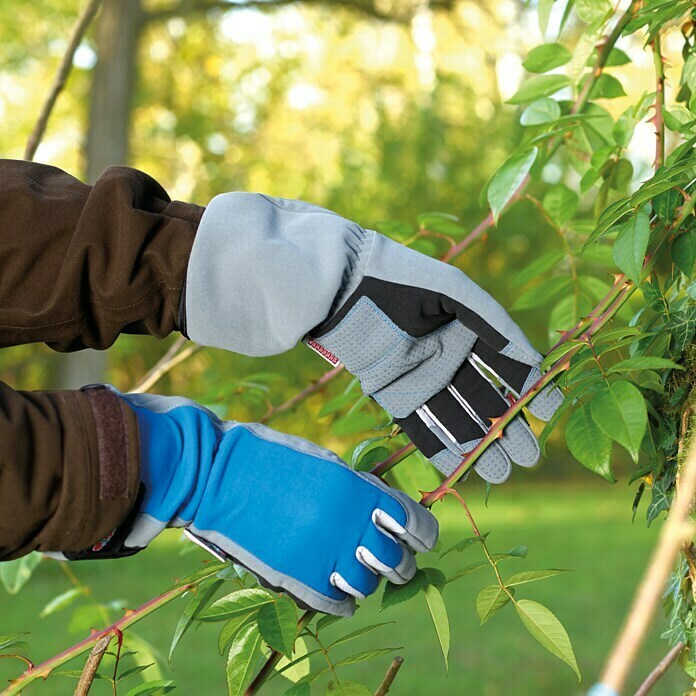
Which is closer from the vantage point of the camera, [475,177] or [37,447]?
[37,447]

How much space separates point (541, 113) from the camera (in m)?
1.07

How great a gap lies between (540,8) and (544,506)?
19.5ft

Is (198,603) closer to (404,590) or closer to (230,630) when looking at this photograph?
(230,630)

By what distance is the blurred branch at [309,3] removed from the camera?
739cm

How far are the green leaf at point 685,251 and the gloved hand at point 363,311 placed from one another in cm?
14

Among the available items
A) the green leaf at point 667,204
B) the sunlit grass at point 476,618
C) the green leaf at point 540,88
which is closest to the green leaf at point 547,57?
the green leaf at point 540,88

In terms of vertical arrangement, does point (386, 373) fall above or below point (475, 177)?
above

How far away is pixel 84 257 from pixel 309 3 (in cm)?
778

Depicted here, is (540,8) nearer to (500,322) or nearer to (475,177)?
(500,322)

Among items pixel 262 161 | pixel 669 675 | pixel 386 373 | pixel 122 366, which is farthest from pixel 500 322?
pixel 262 161

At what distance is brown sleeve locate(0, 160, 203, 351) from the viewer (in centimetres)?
82

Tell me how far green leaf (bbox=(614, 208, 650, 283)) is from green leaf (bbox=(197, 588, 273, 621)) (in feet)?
1.25

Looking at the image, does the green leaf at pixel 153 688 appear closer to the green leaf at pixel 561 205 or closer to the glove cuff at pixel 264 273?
the glove cuff at pixel 264 273

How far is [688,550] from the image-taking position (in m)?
0.70
